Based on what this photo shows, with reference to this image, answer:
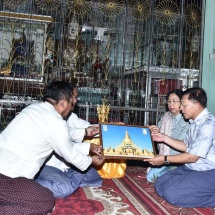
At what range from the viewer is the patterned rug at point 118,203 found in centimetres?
332

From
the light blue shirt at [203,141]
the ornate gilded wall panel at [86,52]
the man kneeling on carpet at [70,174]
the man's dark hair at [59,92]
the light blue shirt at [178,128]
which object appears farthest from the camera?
the ornate gilded wall panel at [86,52]

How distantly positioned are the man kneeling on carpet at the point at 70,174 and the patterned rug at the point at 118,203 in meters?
0.11

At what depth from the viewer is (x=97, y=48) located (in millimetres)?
8719

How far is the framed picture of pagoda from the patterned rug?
494 millimetres

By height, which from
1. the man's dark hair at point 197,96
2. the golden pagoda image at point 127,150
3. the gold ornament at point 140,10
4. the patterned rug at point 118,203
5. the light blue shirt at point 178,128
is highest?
the gold ornament at point 140,10

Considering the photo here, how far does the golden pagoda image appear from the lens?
144 inches

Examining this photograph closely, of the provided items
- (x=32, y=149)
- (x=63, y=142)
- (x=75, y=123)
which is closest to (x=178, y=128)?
(x=75, y=123)

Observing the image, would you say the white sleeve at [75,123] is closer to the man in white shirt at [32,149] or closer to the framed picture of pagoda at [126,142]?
the framed picture of pagoda at [126,142]

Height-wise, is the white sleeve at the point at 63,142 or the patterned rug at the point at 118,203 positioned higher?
the white sleeve at the point at 63,142

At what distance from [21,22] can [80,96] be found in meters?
2.06

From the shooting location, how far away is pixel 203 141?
11.5 feet

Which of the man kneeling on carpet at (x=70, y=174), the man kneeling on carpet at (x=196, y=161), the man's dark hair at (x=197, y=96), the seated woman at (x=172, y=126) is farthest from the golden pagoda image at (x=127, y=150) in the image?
the seated woman at (x=172, y=126)

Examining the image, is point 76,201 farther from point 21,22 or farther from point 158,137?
point 21,22

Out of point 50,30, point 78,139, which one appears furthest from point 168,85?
point 78,139
